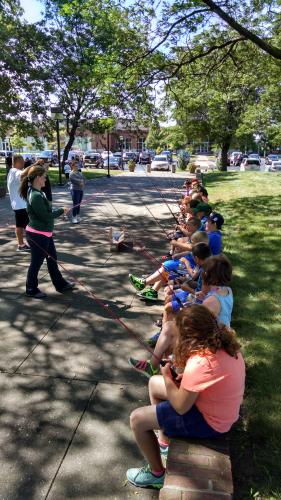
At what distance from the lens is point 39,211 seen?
18.3ft

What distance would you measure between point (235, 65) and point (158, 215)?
19.7 feet

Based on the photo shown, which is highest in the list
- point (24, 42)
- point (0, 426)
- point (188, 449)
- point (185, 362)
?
point (24, 42)

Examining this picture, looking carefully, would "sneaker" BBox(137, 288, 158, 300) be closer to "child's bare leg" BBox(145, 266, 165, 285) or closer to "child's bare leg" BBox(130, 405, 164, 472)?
"child's bare leg" BBox(145, 266, 165, 285)

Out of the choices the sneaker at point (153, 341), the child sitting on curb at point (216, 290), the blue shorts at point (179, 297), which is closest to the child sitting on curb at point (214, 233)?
the blue shorts at point (179, 297)

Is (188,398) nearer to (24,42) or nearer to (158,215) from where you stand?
(158,215)

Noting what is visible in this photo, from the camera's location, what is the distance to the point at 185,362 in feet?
7.93

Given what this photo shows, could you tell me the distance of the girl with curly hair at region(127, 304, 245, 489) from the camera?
232 cm

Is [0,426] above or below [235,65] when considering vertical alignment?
below

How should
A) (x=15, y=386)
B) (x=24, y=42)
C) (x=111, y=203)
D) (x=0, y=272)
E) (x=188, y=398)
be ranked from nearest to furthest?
(x=188, y=398) → (x=15, y=386) → (x=0, y=272) → (x=111, y=203) → (x=24, y=42)

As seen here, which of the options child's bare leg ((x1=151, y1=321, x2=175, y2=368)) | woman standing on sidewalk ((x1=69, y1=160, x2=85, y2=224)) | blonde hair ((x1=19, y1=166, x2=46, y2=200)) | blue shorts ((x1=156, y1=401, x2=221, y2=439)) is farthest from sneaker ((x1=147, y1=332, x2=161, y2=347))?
woman standing on sidewalk ((x1=69, y1=160, x2=85, y2=224))

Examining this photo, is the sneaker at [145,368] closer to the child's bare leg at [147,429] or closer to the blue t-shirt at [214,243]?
the child's bare leg at [147,429]

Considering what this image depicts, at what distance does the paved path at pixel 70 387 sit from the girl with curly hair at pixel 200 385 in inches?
21.4

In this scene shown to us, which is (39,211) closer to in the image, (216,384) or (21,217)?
(21,217)

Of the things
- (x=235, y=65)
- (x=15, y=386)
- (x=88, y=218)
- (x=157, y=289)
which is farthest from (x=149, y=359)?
(x=235, y=65)
